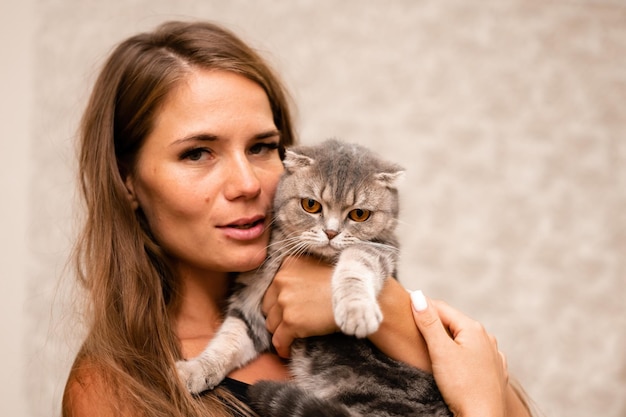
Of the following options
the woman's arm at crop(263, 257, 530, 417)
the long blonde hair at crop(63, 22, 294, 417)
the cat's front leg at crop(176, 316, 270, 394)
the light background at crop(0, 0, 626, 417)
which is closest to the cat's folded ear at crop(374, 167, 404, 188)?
the woman's arm at crop(263, 257, 530, 417)

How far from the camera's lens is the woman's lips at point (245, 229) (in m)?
1.37

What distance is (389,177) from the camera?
150cm

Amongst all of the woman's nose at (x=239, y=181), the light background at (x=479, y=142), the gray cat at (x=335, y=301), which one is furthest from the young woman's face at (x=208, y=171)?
the light background at (x=479, y=142)

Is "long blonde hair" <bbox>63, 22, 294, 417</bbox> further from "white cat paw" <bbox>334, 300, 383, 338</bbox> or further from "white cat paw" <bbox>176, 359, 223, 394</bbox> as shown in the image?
"white cat paw" <bbox>334, 300, 383, 338</bbox>

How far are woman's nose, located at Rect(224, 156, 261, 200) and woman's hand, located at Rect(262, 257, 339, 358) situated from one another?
0.24 meters

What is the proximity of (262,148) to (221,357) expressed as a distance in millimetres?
572

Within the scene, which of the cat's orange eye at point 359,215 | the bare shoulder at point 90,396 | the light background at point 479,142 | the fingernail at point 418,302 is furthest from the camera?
the light background at point 479,142

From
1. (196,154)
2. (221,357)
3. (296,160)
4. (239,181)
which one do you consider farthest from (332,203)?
(221,357)

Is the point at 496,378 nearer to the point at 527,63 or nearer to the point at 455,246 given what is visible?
the point at 455,246

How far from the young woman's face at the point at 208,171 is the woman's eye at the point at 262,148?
31 mm

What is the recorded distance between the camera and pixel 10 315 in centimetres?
229

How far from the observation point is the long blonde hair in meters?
1.29

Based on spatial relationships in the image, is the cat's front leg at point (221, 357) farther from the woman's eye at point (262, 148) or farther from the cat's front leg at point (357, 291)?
the woman's eye at point (262, 148)

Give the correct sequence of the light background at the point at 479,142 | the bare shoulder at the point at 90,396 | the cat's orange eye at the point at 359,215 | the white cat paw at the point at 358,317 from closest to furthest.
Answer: the white cat paw at the point at 358,317
the bare shoulder at the point at 90,396
the cat's orange eye at the point at 359,215
the light background at the point at 479,142
